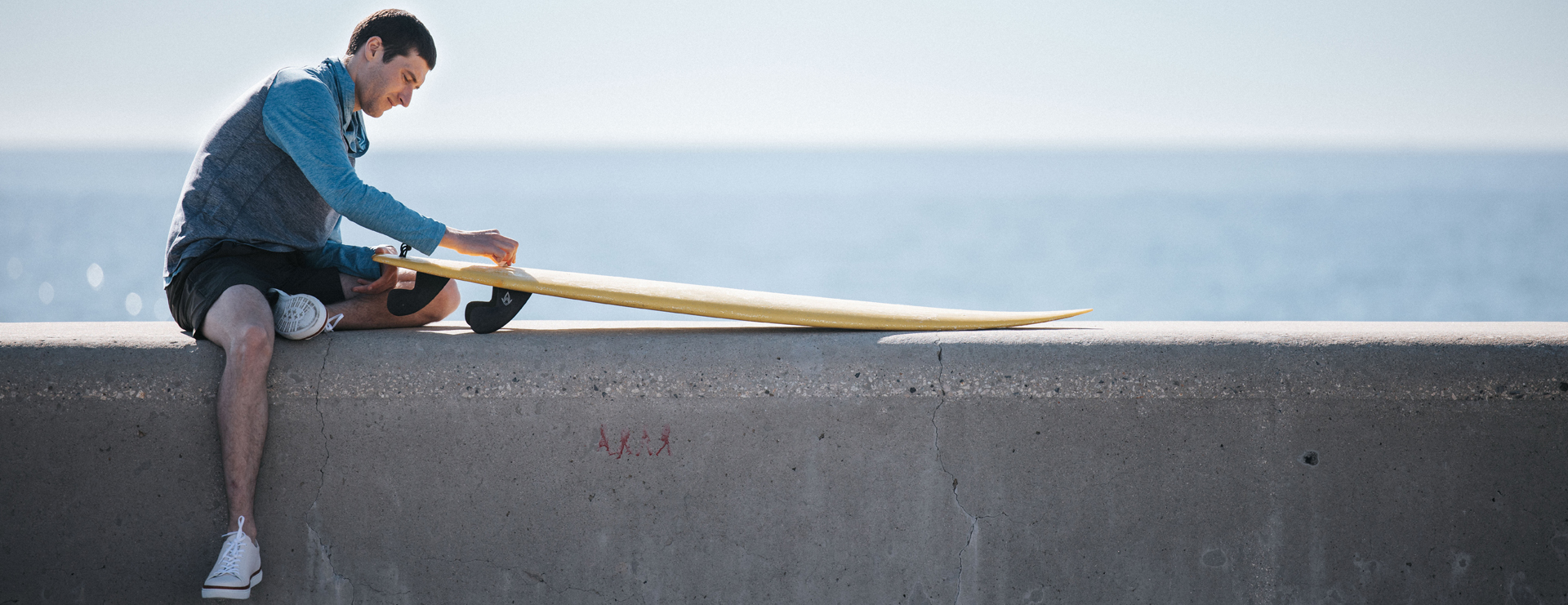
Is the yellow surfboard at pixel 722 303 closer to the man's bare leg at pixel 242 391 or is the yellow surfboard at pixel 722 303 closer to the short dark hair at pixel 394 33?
the man's bare leg at pixel 242 391

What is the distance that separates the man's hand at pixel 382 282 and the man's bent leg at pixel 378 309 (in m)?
0.02

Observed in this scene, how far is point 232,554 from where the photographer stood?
223 centimetres

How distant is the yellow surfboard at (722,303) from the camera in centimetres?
248

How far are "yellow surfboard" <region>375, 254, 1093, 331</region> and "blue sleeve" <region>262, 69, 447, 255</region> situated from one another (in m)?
0.12

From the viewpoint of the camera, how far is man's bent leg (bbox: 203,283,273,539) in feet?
7.34

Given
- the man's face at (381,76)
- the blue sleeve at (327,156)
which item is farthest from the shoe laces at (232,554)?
the man's face at (381,76)

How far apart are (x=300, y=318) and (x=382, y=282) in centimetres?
48

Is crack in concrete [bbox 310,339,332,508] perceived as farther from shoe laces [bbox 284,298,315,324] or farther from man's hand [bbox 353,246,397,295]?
man's hand [bbox 353,246,397,295]

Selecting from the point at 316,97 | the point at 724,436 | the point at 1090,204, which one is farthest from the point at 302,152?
the point at 1090,204

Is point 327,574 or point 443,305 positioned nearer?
point 327,574

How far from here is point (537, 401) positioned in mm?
2311

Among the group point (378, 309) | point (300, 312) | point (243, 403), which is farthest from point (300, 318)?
point (378, 309)

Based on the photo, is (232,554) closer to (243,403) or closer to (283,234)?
(243,403)

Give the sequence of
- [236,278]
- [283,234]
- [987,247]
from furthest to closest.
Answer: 1. [987,247]
2. [283,234]
3. [236,278]
